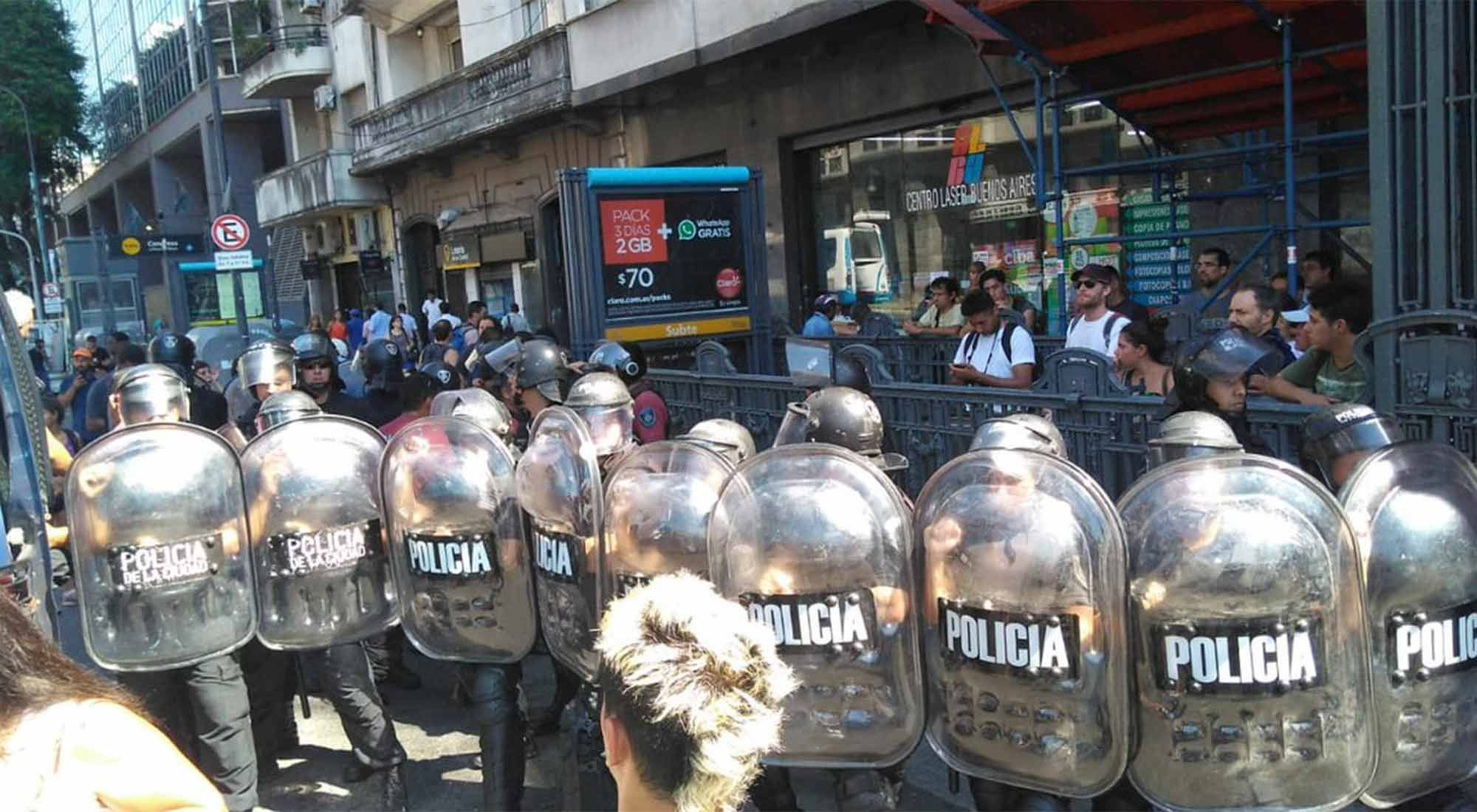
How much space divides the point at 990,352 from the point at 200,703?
4476mm

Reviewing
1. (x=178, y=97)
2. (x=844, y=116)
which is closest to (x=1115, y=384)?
(x=844, y=116)

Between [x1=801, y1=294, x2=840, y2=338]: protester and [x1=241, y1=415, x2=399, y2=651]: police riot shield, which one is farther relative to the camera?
[x1=801, y1=294, x2=840, y2=338]: protester

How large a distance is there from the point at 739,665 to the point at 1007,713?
3.77ft

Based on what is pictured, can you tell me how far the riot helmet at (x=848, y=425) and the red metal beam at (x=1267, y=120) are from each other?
5.98 meters

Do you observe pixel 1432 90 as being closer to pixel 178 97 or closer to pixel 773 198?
pixel 773 198

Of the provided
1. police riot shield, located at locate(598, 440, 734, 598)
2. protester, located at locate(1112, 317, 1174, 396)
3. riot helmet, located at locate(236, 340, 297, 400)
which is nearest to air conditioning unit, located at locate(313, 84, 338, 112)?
riot helmet, located at locate(236, 340, 297, 400)

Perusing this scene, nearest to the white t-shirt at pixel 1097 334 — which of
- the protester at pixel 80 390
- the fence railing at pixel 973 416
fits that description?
the fence railing at pixel 973 416

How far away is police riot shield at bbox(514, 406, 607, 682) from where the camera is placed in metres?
3.64

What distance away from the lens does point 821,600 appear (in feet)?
9.60

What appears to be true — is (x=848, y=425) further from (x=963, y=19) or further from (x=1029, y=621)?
(x=963, y=19)

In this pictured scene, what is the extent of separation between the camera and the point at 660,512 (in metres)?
3.38

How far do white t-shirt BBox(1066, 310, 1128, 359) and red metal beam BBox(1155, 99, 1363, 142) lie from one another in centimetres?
265

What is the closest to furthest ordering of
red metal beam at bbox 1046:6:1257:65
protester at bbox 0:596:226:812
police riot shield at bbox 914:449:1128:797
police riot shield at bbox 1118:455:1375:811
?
protester at bbox 0:596:226:812
police riot shield at bbox 1118:455:1375:811
police riot shield at bbox 914:449:1128:797
red metal beam at bbox 1046:6:1257:65

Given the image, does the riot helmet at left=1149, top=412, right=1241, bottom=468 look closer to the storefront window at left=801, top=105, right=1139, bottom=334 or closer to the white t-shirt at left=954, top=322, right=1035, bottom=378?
the white t-shirt at left=954, top=322, right=1035, bottom=378
